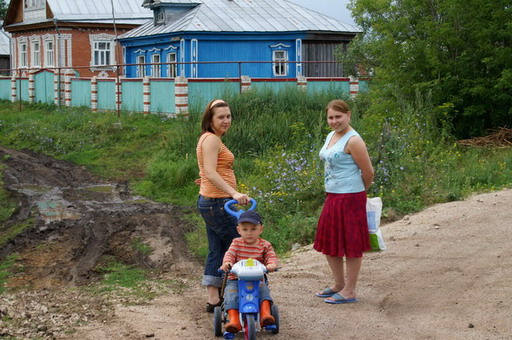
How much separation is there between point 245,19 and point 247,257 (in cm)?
2915

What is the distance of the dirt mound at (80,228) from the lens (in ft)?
32.1

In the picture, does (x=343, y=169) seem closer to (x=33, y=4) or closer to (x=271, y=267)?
(x=271, y=267)

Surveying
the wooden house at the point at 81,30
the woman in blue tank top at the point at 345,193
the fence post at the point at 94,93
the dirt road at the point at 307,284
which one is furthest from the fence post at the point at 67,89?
the woman in blue tank top at the point at 345,193

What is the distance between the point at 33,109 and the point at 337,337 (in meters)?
28.0

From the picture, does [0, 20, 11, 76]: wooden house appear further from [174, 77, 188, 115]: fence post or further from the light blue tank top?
the light blue tank top

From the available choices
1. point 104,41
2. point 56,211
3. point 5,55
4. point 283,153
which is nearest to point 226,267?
point 283,153

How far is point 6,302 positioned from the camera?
7707 mm

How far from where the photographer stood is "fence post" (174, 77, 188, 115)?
78.7ft

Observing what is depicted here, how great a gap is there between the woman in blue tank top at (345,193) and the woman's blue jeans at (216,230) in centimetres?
84

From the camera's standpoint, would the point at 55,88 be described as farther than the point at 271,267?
Yes

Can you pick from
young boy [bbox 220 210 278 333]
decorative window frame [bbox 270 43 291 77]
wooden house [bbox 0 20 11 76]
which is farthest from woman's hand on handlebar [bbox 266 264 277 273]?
wooden house [bbox 0 20 11 76]

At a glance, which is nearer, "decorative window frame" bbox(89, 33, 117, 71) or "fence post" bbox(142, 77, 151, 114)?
"fence post" bbox(142, 77, 151, 114)

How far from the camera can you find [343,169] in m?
6.75

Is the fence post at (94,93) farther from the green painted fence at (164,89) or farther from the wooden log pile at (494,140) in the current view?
the wooden log pile at (494,140)
